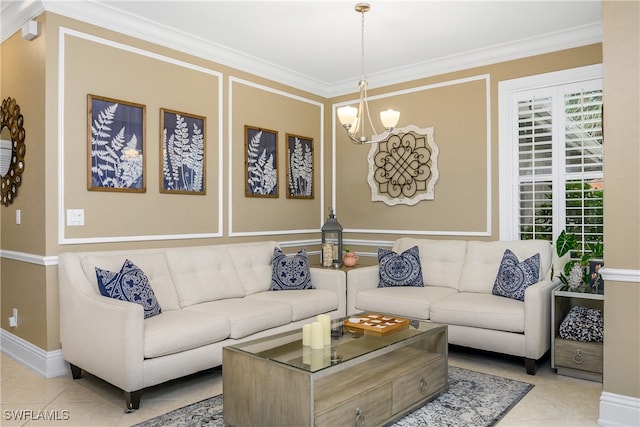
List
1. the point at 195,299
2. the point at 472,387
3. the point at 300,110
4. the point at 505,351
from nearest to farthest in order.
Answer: the point at 472,387 → the point at 505,351 → the point at 195,299 → the point at 300,110

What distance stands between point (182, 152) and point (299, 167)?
1550mm

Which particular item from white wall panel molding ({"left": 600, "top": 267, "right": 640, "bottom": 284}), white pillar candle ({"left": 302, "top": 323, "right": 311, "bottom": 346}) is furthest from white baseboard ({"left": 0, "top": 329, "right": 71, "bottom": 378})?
white wall panel molding ({"left": 600, "top": 267, "right": 640, "bottom": 284})

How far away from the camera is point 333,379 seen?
2.62 meters

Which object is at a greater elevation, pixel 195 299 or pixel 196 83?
pixel 196 83

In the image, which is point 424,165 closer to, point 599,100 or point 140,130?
point 599,100

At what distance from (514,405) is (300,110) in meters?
3.72

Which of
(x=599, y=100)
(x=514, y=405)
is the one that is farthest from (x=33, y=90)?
(x=599, y=100)

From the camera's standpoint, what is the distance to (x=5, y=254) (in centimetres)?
397

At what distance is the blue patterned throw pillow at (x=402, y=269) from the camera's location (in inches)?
174

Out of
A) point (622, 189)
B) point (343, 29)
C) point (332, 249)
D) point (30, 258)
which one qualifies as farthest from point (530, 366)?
point (30, 258)

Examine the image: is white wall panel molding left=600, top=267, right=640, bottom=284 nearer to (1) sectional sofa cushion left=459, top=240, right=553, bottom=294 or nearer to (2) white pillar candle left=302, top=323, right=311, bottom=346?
(1) sectional sofa cushion left=459, top=240, right=553, bottom=294

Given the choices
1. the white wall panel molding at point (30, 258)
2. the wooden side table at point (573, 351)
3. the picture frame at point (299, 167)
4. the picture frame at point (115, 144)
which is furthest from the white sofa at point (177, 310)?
the wooden side table at point (573, 351)

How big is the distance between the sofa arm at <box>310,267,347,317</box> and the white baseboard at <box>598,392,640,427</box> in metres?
2.19

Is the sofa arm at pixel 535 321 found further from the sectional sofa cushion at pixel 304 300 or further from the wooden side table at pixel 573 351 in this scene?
the sectional sofa cushion at pixel 304 300
